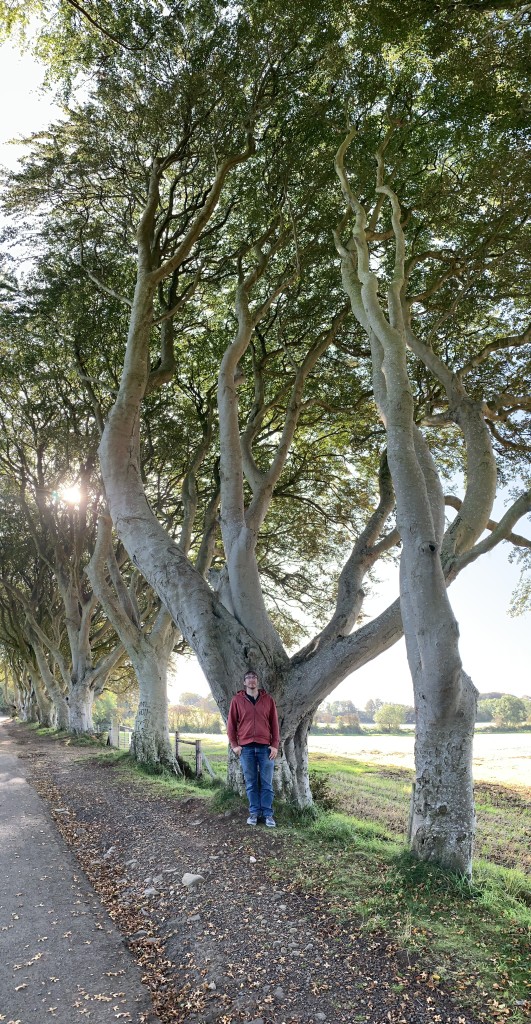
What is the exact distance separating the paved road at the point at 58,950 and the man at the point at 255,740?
1.96m

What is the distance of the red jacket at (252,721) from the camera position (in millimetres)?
6793

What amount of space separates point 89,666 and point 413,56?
19397 millimetres

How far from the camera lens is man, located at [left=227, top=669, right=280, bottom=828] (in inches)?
263

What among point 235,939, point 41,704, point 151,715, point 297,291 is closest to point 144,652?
point 151,715

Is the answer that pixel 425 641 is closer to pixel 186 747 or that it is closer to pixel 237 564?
pixel 237 564

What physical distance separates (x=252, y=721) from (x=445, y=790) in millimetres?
2428

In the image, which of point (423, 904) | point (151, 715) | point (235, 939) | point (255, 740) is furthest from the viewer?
point (151, 715)

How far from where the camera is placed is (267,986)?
3463 mm

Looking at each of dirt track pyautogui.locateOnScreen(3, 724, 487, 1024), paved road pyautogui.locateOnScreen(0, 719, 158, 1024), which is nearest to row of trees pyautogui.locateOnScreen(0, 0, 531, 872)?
dirt track pyautogui.locateOnScreen(3, 724, 487, 1024)

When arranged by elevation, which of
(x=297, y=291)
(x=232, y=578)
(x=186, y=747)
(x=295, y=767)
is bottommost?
(x=186, y=747)

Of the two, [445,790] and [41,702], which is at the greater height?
Answer: [41,702]

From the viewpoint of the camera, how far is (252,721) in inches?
268

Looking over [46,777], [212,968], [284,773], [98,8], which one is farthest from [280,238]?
[46,777]

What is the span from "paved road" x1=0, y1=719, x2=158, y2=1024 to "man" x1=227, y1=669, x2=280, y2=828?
6.44 feet
